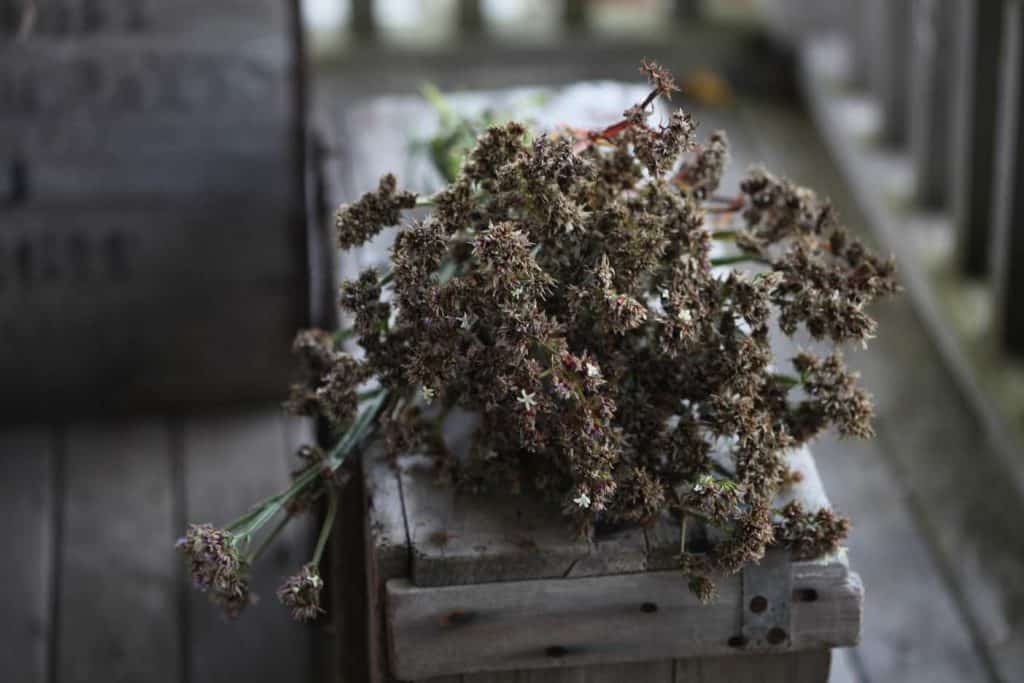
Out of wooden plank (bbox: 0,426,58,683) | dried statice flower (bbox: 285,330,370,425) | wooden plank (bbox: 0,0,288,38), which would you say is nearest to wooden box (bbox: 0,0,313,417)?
wooden plank (bbox: 0,0,288,38)

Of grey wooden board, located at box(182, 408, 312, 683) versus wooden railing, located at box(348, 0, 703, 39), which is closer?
grey wooden board, located at box(182, 408, 312, 683)

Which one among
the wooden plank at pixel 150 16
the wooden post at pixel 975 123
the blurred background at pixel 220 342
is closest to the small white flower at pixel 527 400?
the blurred background at pixel 220 342

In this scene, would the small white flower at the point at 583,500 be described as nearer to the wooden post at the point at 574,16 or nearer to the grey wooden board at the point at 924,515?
the grey wooden board at the point at 924,515

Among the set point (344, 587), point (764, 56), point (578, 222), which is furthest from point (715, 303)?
point (764, 56)

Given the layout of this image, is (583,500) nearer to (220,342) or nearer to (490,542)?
(490,542)

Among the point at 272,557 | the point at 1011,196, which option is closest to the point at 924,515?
the point at 1011,196

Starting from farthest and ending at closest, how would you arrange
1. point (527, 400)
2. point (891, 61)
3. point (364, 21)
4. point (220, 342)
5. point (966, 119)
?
point (364, 21)
point (891, 61)
point (966, 119)
point (220, 342)
point (527, 400)

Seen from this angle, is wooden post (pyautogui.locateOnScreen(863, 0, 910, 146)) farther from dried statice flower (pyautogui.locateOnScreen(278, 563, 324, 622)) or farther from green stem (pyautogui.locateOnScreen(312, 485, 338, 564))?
dried statice flower (pyautogui.locateOnScreen(278, 563, 324, 622))

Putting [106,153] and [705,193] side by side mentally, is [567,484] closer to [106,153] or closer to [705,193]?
[705,193]
